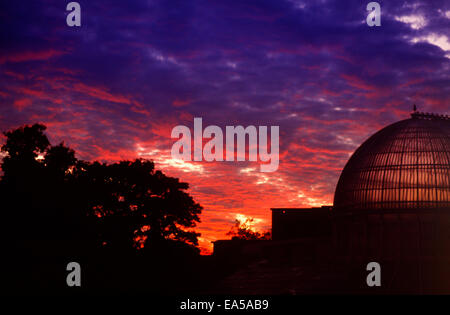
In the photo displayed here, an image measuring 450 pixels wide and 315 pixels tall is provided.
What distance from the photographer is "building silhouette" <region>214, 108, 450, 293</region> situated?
52.2 meters

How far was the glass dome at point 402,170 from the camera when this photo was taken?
5356 centimetres

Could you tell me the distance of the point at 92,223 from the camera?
54.6 metres

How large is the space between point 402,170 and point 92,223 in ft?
98.5

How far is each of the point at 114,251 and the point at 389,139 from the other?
2950cm

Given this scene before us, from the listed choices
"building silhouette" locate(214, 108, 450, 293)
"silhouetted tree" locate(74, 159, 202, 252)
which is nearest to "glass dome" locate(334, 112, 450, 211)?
"building silhouette" locate(214, 108, 450, 293)

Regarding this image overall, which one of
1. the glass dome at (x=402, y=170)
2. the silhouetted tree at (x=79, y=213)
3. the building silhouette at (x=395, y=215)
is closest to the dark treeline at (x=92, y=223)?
the silhouetted tree at (x=79, y=213)

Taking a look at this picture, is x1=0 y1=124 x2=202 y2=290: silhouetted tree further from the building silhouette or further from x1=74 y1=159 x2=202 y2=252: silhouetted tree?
the building silhouette

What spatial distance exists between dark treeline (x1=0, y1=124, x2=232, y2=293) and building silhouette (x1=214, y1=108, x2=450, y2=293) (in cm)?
1011

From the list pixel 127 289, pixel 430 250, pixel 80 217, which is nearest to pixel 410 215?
pixel 430 250

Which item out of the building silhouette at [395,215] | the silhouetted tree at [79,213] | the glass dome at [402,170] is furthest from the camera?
the glass dome at [402,170]

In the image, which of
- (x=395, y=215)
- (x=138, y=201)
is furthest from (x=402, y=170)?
(x=138, y=201)

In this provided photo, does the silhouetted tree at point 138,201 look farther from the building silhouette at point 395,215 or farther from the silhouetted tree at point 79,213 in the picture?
the building silhouette at point 395,215

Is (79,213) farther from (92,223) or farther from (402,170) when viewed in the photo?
(402,170)
